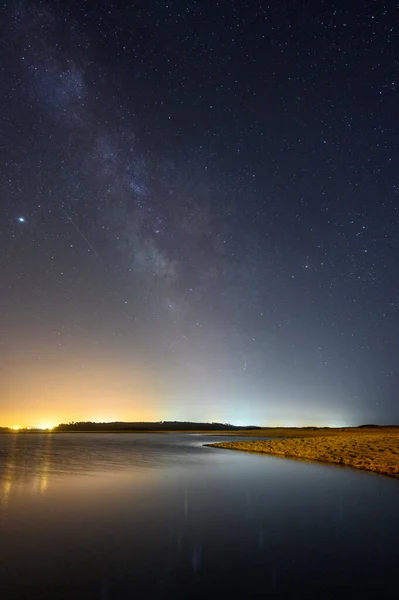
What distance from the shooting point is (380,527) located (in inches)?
424

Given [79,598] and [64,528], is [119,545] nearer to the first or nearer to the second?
[64,528]

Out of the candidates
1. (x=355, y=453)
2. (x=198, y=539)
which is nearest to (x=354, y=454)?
(x=355, y=453)

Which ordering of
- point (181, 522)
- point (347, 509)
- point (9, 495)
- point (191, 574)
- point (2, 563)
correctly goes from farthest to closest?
1. point (9, 495)
2. point (347, 509)
3. point (181, 522)
4. point (2, 563)
5. point (191, 574)

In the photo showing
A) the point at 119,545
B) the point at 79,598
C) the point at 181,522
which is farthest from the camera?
the point at 181,522

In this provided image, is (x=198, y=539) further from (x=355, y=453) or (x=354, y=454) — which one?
(x=355, y=453)

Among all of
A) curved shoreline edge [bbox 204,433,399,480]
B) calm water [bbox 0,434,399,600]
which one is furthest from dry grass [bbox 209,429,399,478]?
calm water [bbox 0,434,399,600]

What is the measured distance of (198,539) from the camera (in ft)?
31.9

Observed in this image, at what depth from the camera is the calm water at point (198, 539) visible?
6.84m

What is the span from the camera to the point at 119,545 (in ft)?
30.0

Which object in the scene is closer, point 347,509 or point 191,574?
point 191,574

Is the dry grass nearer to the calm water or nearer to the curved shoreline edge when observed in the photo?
the curved shoreline edge

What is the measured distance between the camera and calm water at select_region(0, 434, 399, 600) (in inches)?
269

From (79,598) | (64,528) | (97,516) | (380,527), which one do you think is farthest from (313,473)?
(79,598)

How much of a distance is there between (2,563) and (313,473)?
57.8 ft
